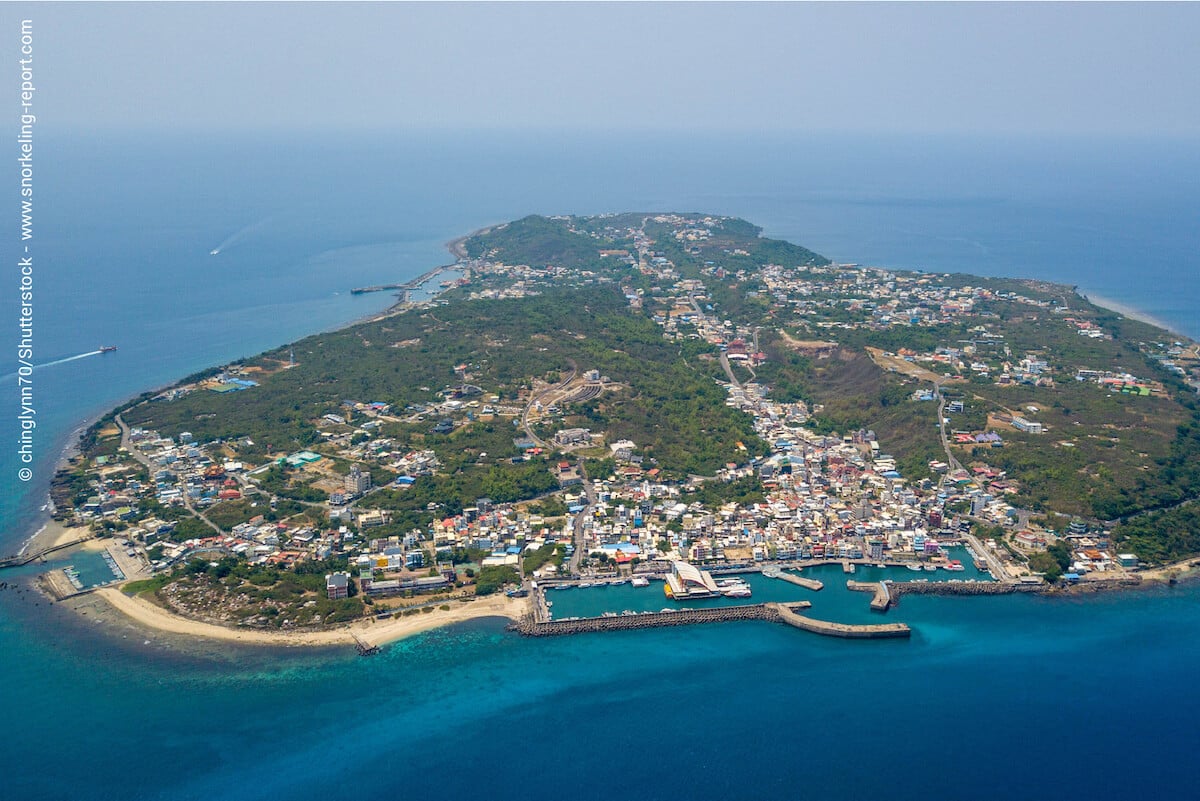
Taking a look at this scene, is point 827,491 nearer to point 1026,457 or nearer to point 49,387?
point 1026,457

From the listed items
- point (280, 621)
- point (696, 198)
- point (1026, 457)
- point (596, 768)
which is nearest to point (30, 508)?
point (280, 621)

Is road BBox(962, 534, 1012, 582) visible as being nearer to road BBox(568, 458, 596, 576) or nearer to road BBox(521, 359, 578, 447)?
road BBox(568, 458, 596, 576)

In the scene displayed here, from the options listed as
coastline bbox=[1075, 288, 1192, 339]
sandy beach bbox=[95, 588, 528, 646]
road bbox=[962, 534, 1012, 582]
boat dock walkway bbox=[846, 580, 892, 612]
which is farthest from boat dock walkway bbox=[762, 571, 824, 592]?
coastline bbox=[1075, 288, 1192, 339]

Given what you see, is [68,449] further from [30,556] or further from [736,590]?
[736,590]

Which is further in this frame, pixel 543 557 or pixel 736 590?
pixel 543 557

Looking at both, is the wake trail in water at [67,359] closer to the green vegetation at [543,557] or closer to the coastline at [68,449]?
the coastline at [68,449]

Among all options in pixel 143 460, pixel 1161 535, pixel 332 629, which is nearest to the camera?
pixel 332 629

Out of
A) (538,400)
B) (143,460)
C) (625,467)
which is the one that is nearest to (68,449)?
(143,460)

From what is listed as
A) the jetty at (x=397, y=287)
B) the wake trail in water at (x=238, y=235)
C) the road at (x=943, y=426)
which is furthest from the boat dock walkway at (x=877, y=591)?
the wake trail in water at (x=238, y=235)
